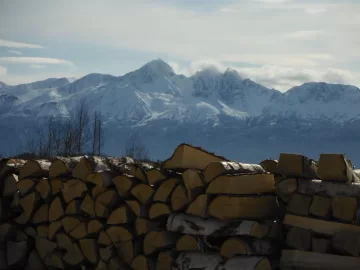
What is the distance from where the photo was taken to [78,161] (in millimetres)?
10297

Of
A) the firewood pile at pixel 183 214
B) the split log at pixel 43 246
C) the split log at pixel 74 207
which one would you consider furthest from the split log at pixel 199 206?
the split log at pixel 43 246

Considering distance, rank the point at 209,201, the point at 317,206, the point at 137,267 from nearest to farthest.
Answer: the point at 317,206 < the point at 209,201 < the point at 137,267

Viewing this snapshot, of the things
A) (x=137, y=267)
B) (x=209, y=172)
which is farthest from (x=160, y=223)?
(x=209, y=172)

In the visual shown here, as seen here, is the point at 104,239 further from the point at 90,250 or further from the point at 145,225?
the point at 145,225

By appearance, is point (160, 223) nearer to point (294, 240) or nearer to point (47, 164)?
point (294, 240)

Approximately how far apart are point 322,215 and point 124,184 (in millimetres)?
2955

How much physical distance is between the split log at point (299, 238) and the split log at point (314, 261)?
0.10 m

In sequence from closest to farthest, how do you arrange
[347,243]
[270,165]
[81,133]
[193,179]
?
→ 1. [347,243]
2. [193,179]
3. [270,165]
4. [81,133]

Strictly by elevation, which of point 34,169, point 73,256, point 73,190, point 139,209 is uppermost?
point 34,169

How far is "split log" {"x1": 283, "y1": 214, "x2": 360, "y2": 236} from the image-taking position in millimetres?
7516

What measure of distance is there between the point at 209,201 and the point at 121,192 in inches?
62.0

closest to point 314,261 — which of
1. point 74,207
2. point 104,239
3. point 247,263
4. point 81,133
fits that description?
point 247,263

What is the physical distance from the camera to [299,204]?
7.88 meters

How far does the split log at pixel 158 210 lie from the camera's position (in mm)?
8711
